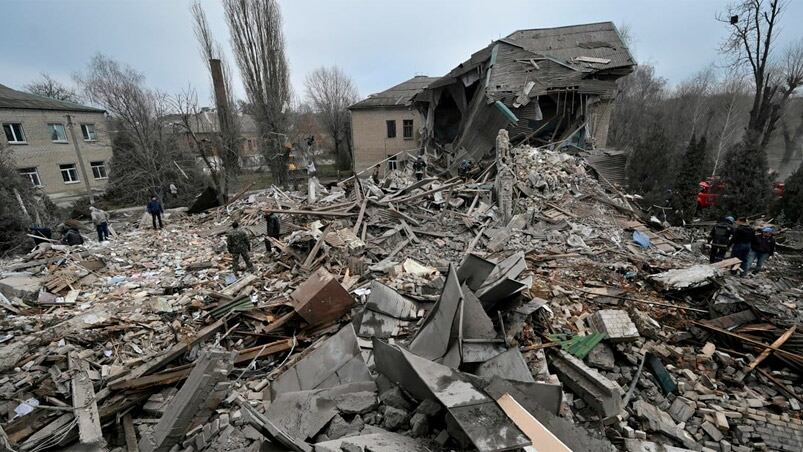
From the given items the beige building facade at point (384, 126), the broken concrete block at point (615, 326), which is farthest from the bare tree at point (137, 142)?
the broken concrete block at point (615, 326)

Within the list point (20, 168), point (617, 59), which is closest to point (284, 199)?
point (617, 59)

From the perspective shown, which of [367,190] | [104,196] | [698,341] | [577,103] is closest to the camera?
[698,341]

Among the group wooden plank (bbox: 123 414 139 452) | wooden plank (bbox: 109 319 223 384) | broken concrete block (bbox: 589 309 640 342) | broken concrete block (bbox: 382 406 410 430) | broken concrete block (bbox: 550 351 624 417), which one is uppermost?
broken concrete block (bbox: 382 406 410 430)

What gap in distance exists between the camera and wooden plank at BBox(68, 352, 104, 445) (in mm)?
3633

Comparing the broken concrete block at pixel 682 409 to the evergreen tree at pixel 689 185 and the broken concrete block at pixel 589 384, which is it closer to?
the broken concrete block at pixel 589 384

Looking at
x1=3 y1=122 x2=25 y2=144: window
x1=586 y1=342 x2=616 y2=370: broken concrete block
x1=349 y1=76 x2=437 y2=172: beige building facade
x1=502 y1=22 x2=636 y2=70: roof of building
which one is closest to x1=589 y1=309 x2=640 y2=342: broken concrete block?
x1=586 y1=342 x2=616 y2=370: broken concrete block

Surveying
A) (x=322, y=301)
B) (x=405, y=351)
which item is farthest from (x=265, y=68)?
(x=405, y=351)

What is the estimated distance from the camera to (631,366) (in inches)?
161

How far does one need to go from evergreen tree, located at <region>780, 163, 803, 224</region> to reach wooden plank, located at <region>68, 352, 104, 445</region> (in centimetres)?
1961

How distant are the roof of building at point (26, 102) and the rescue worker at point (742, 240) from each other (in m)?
31.3

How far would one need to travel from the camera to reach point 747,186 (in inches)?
503

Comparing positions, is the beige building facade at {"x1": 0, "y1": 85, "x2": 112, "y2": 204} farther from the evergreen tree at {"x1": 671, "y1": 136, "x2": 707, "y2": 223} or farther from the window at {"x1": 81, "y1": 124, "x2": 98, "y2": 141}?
the evergreen tree at {"x1": 671, "y1": 136, "x2": 707, "y2": 223}

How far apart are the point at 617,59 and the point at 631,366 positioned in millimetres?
13993

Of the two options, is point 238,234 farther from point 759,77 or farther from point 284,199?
point 759,77
